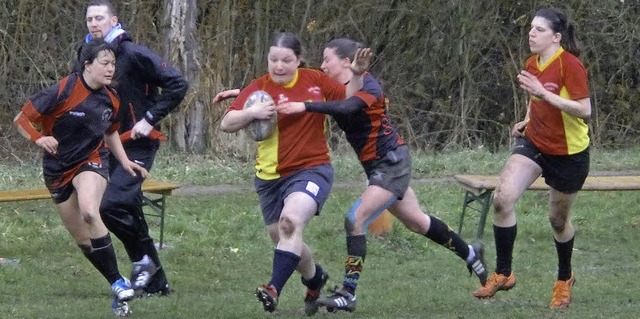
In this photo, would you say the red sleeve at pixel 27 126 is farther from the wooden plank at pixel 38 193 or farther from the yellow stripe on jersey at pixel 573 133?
the yellow stripe on jersey at pixel 573 133

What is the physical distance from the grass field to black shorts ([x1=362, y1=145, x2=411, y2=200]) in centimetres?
78

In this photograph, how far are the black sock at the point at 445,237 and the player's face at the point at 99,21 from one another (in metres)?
2.45

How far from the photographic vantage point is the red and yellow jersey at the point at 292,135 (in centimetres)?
718

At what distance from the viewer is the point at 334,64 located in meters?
7.50

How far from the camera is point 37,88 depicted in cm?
1719

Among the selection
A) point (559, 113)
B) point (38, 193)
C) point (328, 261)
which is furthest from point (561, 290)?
point (38, 193)

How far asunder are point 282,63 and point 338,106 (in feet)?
1.38

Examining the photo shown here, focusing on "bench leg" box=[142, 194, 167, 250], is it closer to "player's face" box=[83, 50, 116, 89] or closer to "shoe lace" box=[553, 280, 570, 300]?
"player's face" box=[83, 50, 116, 89]

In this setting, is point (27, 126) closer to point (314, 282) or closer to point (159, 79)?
point (159, 79)

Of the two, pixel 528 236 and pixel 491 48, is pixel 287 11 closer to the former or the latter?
pixel 491 48

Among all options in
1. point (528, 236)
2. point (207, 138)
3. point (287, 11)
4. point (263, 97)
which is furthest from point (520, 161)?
point (287, 11)

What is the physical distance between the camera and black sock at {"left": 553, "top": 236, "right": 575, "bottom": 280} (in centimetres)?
793

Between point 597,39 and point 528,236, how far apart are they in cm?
802

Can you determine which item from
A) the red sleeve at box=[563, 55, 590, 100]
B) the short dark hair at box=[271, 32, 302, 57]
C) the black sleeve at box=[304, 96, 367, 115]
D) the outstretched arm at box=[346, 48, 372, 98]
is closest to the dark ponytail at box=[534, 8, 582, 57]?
the red sleeve at box=[563, 55, 590, 100]
